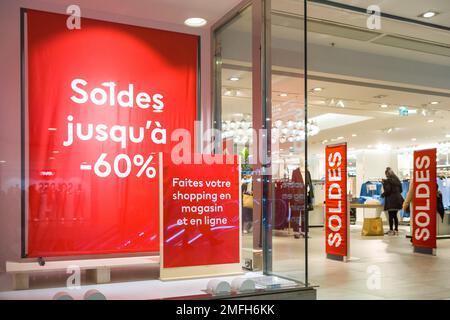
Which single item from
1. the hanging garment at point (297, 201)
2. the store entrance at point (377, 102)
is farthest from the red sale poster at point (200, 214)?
the store entrance at point (377, 102)

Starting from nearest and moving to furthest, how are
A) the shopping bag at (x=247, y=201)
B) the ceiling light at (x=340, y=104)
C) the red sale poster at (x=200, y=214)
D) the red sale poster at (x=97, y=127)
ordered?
the red sale poster at (x=200, y=214) → the red sale poster at (x=97, y=127) → the shopping bag at (x=247, y=201) → the ceiling light at (x=340, y=104)

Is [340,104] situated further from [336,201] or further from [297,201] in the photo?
[297,201]

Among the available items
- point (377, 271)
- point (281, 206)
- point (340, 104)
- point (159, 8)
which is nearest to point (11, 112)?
point (159, 8)

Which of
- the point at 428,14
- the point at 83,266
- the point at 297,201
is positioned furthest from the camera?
the point at 428,14

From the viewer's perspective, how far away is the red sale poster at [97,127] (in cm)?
374

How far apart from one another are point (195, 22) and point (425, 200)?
492 cm

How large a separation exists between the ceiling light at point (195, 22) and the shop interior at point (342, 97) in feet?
1.30

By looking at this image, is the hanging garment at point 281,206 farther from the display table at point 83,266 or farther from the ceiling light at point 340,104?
the ceiling light at point 340,104

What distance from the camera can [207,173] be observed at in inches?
148

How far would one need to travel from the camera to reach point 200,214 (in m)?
3.67

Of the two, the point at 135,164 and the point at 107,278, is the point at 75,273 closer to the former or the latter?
the point at 107,278

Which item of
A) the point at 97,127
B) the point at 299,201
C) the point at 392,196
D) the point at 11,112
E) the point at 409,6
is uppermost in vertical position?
the point at 409,6
